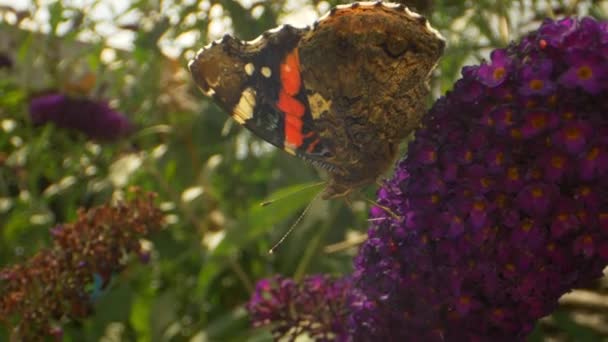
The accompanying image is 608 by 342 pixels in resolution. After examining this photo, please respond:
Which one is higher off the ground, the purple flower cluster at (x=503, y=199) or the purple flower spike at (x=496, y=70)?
the purple flower spike at (x=496, y=70)

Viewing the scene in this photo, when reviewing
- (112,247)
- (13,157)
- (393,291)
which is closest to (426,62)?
(393,291)

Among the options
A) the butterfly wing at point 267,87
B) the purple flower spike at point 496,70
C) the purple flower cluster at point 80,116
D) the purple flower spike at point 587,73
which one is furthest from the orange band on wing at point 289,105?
the purple flower cluster at point 80,116

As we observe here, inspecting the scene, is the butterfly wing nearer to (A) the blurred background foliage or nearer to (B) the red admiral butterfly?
(B) the red admiral butterfly

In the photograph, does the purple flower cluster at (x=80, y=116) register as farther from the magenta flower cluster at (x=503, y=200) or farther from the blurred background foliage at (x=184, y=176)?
the magenta flower cluster at (x=503, y=200)

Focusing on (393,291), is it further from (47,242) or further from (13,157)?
(13,157)

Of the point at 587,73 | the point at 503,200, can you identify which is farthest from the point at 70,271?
the point at 587,73

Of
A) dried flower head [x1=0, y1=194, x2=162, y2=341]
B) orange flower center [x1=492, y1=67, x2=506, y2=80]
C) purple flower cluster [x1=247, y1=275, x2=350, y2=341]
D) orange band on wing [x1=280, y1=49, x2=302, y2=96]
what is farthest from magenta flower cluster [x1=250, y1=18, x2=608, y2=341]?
dried flower head [x1=0, y1=194, x2=162, y2=341]
